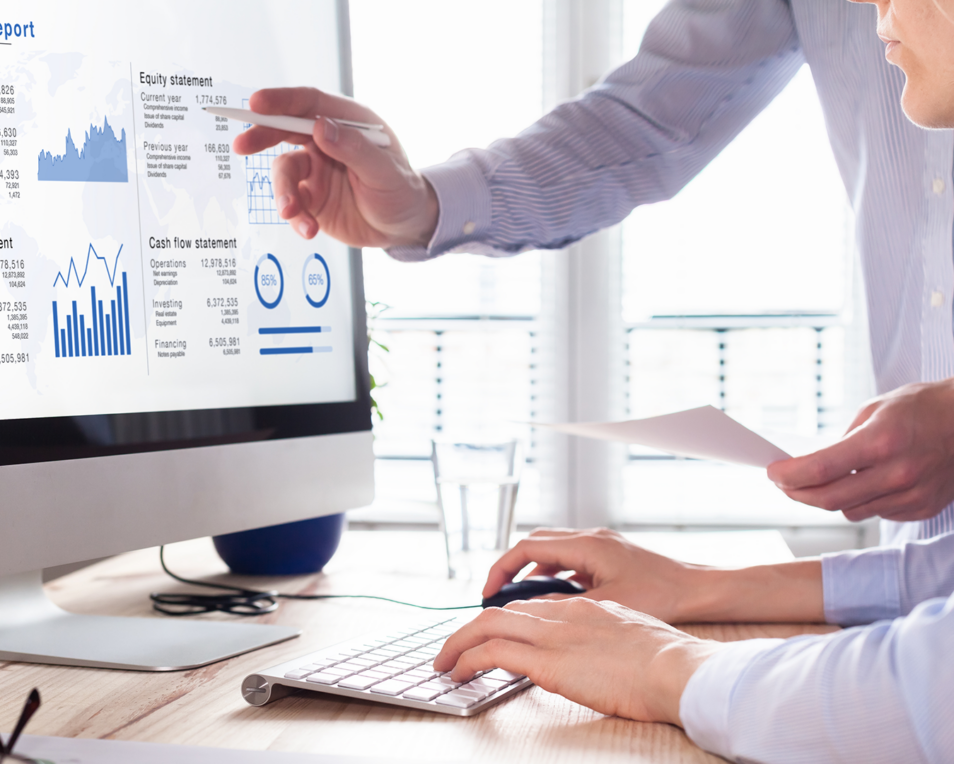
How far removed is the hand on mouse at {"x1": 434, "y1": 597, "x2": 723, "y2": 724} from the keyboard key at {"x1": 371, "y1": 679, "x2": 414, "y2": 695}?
34 mm

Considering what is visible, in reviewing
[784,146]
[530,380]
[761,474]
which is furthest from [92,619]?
[784,146]

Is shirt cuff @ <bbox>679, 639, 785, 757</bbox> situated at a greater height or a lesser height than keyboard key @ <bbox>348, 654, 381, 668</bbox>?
greater

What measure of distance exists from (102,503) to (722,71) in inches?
39.9

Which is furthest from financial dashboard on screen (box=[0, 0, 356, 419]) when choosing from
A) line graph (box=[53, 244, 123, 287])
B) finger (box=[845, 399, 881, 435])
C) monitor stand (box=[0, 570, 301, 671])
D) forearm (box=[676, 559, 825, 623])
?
finger (box=[845, 399, 881, 435])

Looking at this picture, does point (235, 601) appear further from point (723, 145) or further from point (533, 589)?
point (723, 145)

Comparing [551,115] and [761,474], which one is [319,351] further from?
[761,474]

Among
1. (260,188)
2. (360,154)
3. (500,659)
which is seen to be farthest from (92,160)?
(500,659)

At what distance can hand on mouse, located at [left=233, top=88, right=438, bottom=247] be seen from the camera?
0.83 meters

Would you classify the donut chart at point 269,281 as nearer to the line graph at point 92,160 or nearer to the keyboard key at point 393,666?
the line graph at point 92,160

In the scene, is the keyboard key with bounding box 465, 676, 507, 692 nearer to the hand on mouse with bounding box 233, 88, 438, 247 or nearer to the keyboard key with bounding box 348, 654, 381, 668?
the keyboard key with bounding box 348, 654, 381, 668

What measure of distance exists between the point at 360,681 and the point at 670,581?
34 centimetres

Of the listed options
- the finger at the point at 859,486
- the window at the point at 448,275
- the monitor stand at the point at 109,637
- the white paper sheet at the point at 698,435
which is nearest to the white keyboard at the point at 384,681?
the monitor stand at the point at 109,637

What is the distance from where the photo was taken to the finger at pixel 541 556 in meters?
0.81

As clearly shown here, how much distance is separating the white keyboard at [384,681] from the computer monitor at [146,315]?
0.14 m
